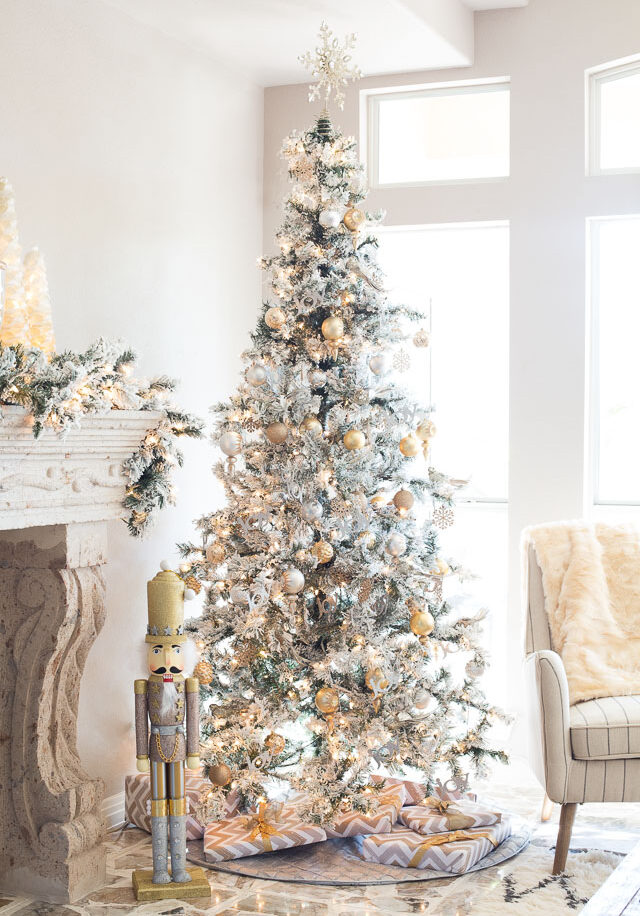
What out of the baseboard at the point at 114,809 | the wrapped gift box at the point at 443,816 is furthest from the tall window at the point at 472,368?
the baseboard at the point at 114,809

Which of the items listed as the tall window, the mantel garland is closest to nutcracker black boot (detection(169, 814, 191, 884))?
the mantel garland

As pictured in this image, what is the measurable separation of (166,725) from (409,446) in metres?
1.15

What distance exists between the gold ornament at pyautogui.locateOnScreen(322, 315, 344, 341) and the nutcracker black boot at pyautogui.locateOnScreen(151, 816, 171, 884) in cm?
156

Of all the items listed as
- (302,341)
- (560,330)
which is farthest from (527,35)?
(302,341)

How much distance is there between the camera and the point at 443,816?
3.59m

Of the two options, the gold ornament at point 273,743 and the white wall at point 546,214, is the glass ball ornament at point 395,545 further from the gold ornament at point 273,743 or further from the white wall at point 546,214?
the white wall at point 546,214

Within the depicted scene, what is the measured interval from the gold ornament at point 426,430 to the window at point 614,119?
67.7 inches

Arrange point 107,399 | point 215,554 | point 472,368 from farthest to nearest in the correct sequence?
point 472,368
point 215,554
point 107,399

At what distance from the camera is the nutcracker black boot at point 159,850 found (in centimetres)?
314

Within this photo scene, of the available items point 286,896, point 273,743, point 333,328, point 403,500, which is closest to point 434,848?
point 286,896

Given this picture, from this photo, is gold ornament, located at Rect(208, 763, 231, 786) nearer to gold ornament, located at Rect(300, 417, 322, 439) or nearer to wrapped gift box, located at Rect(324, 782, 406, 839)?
wrapped gift box, located at Rect(324, 782, 406, 839)

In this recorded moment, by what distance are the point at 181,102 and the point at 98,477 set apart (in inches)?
72.9

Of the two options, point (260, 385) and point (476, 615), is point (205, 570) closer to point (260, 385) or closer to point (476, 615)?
point (260, 385)

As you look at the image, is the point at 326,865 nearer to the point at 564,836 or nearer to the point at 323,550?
the point at 564,836
